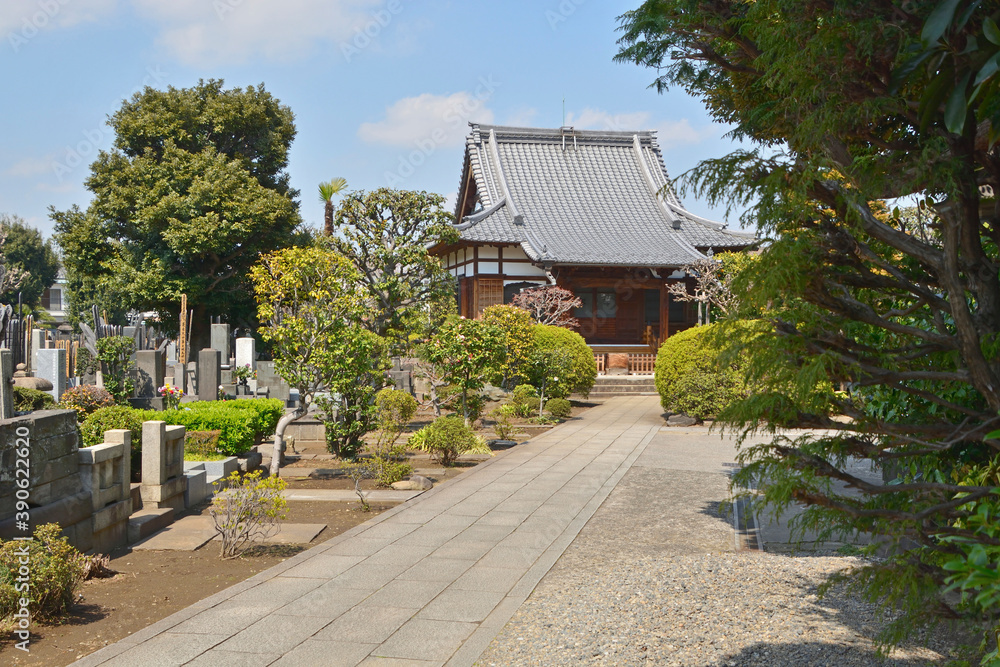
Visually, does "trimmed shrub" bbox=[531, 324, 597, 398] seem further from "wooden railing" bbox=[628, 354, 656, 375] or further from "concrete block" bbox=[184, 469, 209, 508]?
"concrete block" bbox=[184, 469, 209, 508]

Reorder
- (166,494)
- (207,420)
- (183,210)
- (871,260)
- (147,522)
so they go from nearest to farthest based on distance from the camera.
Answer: (871,260)
(147,522)
(166,494)
(207,420)
(183,210)

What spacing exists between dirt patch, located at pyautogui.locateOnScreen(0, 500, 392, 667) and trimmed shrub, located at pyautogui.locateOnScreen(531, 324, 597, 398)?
37.4ft

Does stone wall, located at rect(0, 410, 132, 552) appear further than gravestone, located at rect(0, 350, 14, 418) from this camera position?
No

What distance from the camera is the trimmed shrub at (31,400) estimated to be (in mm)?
11695

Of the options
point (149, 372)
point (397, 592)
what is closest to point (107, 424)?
point (149, 372)

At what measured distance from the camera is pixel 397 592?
5.58 metres

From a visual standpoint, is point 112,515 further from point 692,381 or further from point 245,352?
point 245,352

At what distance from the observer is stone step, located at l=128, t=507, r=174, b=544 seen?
23.0 feet

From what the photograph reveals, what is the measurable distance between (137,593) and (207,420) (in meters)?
5.19

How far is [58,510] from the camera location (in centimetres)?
590

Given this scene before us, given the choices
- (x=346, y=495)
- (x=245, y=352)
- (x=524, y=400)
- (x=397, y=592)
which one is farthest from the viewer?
(x=245, y=352)

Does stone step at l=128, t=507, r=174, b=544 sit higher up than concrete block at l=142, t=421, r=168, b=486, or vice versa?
concrete block at l=142, t=421, r=168, b=486

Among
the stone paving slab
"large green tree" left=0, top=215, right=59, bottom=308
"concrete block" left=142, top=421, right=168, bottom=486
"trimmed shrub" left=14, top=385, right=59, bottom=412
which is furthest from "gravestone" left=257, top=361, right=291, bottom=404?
"large green tree" left=0, top=215, right=59, bottom=308

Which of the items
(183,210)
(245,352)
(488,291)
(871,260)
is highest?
(183,210)
